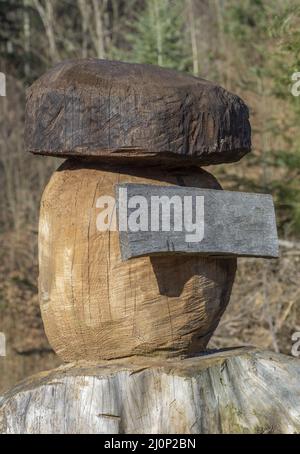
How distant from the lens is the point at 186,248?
3.86 m

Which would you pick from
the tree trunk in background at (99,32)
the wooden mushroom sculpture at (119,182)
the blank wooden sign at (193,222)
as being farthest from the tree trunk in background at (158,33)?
the blank wooden sign at (193,222)

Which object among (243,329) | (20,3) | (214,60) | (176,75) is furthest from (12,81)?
(176,75)

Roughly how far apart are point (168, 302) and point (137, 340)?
0.21 metres

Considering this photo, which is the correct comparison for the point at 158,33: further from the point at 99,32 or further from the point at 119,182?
the point at 119,182

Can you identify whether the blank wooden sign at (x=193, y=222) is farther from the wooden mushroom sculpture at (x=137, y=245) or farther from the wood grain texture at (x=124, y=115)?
the wood grain texture at (x=124, y=115)

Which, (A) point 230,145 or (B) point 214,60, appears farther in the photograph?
(B) point 214,60

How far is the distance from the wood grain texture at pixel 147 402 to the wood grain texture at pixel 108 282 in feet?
0.38

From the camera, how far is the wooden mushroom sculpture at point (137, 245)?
385 centimetres

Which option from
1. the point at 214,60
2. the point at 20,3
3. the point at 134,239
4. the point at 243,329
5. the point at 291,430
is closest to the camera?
the point at 134,239

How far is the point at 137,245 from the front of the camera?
12.2 feet

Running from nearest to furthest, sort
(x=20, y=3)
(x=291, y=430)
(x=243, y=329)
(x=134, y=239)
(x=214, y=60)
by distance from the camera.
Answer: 1. (x=134, y=239)
2. (x=291, y=430)
3. (x=243, y=329)
4. (x=214, y=60)
5. (x=20, y=3)

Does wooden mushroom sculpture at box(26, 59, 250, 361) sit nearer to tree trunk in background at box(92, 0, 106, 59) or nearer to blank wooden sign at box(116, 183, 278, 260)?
blank wooden sign at box(116, 183, 278, 260)

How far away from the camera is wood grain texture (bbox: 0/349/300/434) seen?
3916 mm
